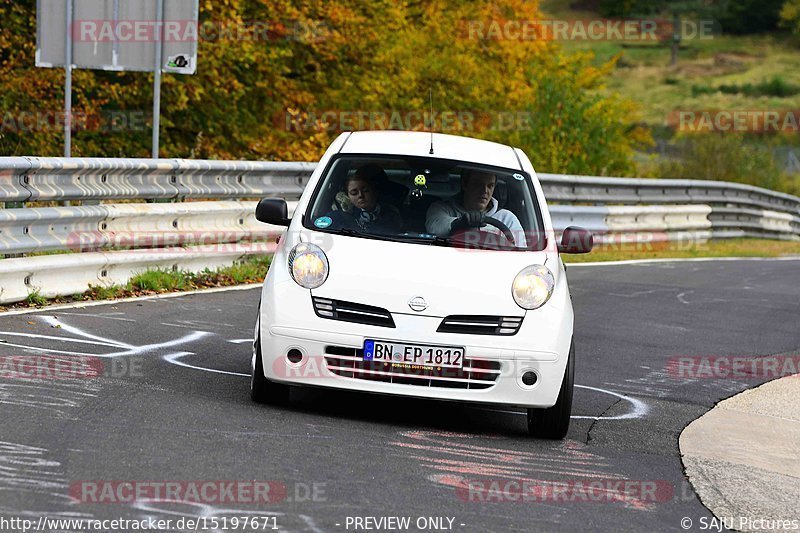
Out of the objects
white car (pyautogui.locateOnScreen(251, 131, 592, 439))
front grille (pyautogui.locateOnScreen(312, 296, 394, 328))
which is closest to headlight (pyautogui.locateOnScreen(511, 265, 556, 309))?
white car (pyautogui.locateOnScreen(251, 131, 592, 439))

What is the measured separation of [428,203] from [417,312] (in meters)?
1.14

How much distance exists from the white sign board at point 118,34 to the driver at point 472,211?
21.9 ft

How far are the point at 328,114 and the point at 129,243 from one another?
18.1 metres

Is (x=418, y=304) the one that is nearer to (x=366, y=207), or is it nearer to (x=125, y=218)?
(x=366, y=207)

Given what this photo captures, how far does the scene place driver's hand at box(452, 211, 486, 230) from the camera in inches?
317

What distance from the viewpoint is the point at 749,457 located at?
7.33m

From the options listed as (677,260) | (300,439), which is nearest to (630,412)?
(300,439)

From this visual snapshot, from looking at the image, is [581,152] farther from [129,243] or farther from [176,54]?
[129,243]

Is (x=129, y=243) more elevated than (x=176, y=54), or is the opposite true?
(x=176, y=54)

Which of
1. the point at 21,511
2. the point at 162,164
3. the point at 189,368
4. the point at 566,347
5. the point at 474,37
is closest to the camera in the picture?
the point at 21,511

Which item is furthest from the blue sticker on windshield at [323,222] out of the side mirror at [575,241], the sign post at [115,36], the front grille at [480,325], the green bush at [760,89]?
the green bush at [760,89]

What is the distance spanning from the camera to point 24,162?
34.4 ft

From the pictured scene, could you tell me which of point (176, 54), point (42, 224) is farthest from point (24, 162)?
point (176, 54)

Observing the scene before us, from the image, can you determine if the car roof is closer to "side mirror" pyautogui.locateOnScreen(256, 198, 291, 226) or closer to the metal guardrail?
"side mirror" pyautogui.locateOnScreen(256, 198, 291, 226)
